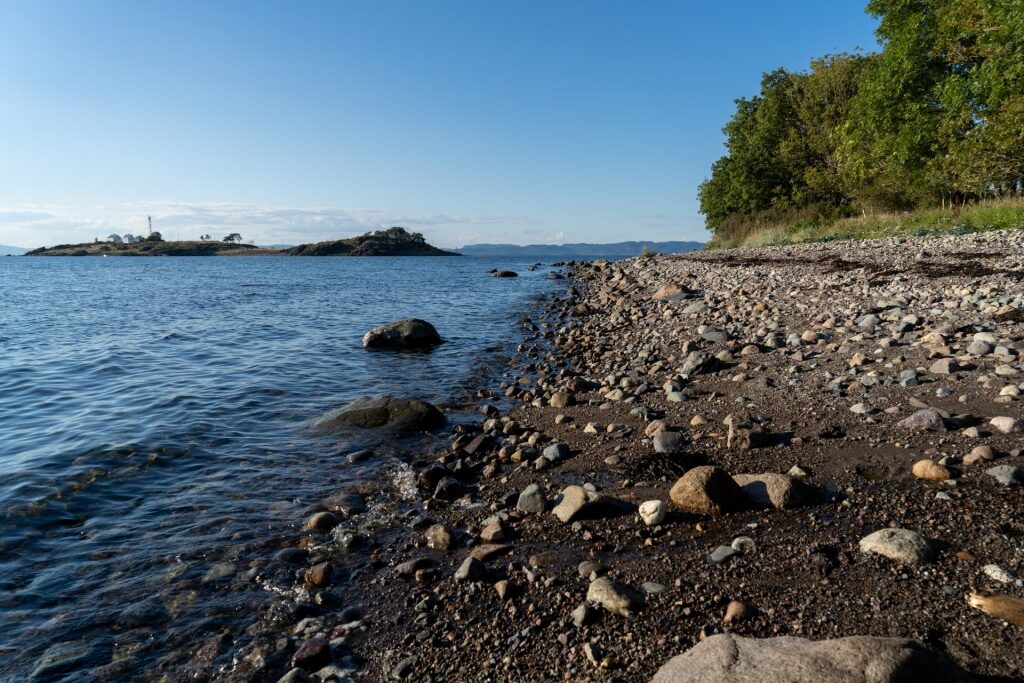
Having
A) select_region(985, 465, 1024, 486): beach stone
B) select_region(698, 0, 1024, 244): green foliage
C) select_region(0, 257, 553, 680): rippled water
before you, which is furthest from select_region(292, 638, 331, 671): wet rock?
select_region(698, 0, 1024, 244): green foliage

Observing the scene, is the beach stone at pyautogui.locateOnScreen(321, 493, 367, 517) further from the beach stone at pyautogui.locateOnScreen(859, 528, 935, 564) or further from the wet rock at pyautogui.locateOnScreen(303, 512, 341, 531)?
the beach stone at pyautogui.locateOnScreen(859, 528, 935, 564)

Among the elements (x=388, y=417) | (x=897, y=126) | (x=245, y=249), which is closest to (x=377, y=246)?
(x=245, y=249)

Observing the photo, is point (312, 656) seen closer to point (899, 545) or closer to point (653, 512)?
point (653, 512)

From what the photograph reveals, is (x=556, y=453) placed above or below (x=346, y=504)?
above

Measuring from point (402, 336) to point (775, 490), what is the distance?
45.6 ft

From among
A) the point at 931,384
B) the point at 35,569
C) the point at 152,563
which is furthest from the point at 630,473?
the point at 35,569

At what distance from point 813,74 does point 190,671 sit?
59284 millimetres

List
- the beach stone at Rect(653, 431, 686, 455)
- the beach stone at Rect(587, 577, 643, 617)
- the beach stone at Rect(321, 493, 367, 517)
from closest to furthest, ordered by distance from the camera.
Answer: the beach stone at Rect(587, 577, 643, 617)
the beach stone at Rect(321, 493, 367, 517)
the beach stone at Rect(653, 431, 686, 455)

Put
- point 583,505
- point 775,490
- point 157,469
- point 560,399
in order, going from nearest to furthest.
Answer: point 775,490 → point 583,505 → point 157,469 → point 560,399

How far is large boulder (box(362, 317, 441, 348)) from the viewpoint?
17.6 m

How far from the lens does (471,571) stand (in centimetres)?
463

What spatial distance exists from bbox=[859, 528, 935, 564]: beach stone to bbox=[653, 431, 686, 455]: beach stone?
2.66 meters

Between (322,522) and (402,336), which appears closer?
(322,522)

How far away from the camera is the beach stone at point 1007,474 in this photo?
4660 mm
